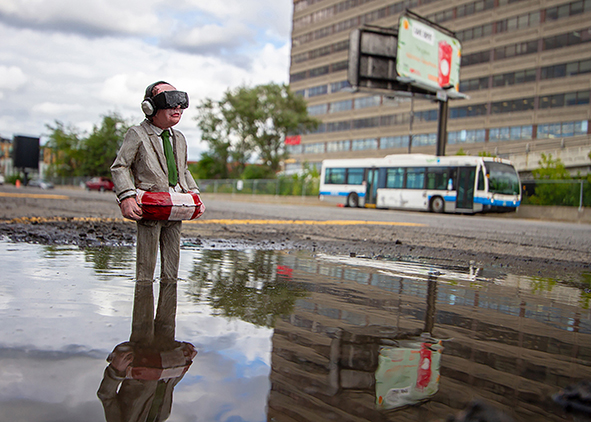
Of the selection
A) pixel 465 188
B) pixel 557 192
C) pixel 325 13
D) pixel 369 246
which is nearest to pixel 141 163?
pixel 369 246

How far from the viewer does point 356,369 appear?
70.8 inches

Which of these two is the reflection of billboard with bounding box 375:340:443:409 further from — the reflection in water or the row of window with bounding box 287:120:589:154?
the row of window with bounding box 287:120:589:154

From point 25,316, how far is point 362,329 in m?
1.51

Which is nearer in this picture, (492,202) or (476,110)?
(492,202)

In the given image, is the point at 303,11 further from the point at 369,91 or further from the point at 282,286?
the point at 282,286

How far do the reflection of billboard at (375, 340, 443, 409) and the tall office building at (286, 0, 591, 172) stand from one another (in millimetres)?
31361

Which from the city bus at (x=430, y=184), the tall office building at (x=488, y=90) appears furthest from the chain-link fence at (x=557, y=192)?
the tall office building at (x=488, y=90)

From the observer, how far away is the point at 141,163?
3.14 meters

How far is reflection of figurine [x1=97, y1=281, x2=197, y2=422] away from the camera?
1.41 m

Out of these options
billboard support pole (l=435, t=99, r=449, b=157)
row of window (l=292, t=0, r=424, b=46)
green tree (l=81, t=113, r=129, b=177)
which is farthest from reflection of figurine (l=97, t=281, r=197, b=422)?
green tree (l=81, t=113, r=129, b=177)

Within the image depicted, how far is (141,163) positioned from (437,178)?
2524 cm

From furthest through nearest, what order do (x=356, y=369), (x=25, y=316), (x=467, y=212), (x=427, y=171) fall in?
(x=427, y=171)
(x=467, y=212)
(x=25, y=316)
(x=356, y=369)

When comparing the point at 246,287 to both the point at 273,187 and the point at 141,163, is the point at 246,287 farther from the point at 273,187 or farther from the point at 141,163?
the point at 273,187

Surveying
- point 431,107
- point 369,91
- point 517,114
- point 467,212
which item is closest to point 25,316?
point 467,212
